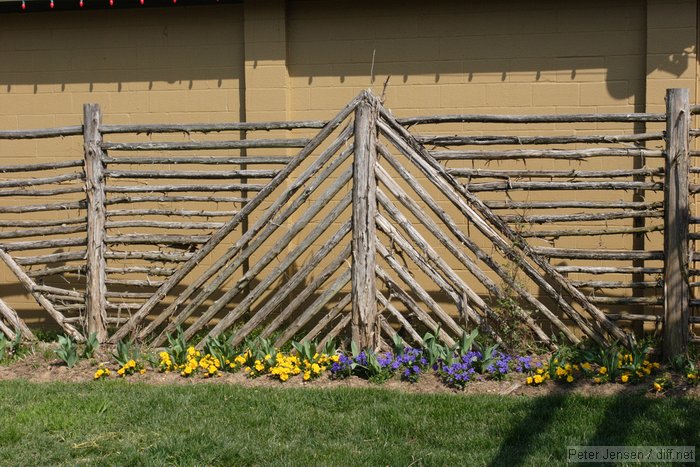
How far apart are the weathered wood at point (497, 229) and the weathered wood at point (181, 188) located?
47.2 inches

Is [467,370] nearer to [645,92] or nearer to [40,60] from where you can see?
[645,92]

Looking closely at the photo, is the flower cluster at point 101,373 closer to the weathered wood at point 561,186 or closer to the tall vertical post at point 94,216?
the tall vertical post at point 94,216

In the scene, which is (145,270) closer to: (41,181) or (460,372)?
(41,181)

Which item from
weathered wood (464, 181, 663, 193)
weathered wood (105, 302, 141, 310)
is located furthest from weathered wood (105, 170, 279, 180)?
weathered wood (464, 181, 663, 193)

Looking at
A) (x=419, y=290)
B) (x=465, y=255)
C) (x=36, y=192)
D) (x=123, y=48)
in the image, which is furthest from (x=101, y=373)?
(x=123, y=48)

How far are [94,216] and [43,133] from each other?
0.91 meters

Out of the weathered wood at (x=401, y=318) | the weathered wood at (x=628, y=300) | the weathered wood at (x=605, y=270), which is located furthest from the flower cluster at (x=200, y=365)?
the weathered wood at (x=628, y=300)

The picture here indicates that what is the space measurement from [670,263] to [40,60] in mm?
5888

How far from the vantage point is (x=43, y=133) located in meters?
7.24

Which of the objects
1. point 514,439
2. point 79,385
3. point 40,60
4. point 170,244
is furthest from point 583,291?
point 40,60

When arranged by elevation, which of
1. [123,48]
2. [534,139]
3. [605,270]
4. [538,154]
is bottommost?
[605,270]

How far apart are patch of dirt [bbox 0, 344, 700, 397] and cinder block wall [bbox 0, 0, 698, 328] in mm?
1493

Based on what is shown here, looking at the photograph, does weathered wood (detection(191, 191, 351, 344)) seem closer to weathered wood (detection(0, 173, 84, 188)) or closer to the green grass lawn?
the green grass lawn

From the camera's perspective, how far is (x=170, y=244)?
7.03 metres
